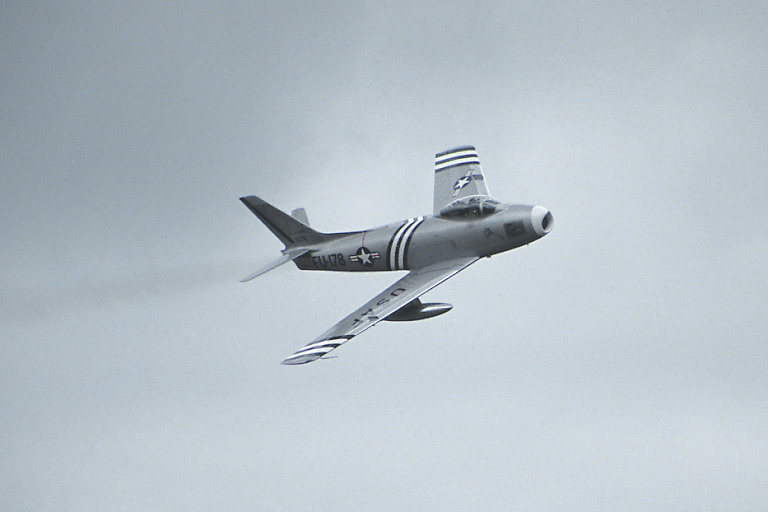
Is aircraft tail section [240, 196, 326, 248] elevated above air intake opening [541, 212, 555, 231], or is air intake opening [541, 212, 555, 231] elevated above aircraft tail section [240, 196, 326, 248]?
aircraft tail section [240, 196, 326, 248]

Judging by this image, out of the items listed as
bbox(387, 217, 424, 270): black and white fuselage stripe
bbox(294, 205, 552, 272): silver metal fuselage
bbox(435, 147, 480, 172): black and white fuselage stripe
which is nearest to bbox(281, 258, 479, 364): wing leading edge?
bbox(294, 205, 552, 272): silver metal fuselage

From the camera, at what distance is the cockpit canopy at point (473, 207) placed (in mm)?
45375

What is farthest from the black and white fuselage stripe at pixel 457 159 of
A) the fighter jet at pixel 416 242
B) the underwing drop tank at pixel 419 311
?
the underwing drop tank at pixel 419 311

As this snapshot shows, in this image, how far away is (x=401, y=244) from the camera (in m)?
47.3

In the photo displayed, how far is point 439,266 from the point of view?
46.1 metres

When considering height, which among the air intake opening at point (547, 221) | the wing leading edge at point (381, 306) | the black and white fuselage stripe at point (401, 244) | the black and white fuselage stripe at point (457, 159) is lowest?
the wing leading edge at point (381, 306)

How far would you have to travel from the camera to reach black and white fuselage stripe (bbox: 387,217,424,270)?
1861 inches

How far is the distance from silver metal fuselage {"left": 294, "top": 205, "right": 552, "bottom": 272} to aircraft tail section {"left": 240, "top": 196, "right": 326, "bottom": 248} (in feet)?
3.27

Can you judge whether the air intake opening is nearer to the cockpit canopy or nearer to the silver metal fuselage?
the silver metal fuselage

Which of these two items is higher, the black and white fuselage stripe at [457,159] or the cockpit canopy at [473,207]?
the black and white fuselage stripe at [457,159]

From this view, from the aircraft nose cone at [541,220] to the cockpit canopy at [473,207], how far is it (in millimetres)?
1806

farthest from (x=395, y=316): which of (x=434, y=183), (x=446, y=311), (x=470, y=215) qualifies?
(x=434, y=183)

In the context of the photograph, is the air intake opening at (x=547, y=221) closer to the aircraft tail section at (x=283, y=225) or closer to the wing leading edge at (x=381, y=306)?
the wing leading edge at (x=381, y=306)

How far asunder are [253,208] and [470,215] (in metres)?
13.0
